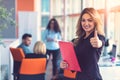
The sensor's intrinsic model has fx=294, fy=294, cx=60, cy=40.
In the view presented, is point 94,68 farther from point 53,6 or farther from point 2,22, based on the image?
point 53,6

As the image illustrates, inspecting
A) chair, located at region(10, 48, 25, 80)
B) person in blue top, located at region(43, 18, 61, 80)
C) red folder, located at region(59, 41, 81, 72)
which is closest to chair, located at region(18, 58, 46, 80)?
chair, located at region(10, 48, 25, 80)

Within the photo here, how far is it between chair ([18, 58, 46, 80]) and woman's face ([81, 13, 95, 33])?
2132 millimetres

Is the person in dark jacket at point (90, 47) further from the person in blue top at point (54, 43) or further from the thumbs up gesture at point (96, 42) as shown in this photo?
the person in blue top at point (54, 43)

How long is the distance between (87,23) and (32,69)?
7.32ft

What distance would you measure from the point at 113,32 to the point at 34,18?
2789 mm

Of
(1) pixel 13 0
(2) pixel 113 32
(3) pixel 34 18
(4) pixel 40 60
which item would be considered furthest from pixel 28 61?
(1) pixel 13 0

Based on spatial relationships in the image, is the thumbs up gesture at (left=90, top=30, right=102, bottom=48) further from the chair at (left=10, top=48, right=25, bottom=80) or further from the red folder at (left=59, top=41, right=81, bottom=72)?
the chair at (left=10, top=48, right=25, bottom=80)

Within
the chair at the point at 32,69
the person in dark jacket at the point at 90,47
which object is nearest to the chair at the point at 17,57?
the chair at the point at 32,69

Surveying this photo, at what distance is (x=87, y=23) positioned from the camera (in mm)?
2258

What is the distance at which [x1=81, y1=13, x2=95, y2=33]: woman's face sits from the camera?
2.25 metres

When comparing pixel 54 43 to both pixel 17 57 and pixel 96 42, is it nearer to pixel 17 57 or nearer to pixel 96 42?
pixel 17 57

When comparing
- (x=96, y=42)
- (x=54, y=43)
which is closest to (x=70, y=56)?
(x=96, y=42)

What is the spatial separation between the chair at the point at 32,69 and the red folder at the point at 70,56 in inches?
74.8

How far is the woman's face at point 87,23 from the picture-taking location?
2246 mm
